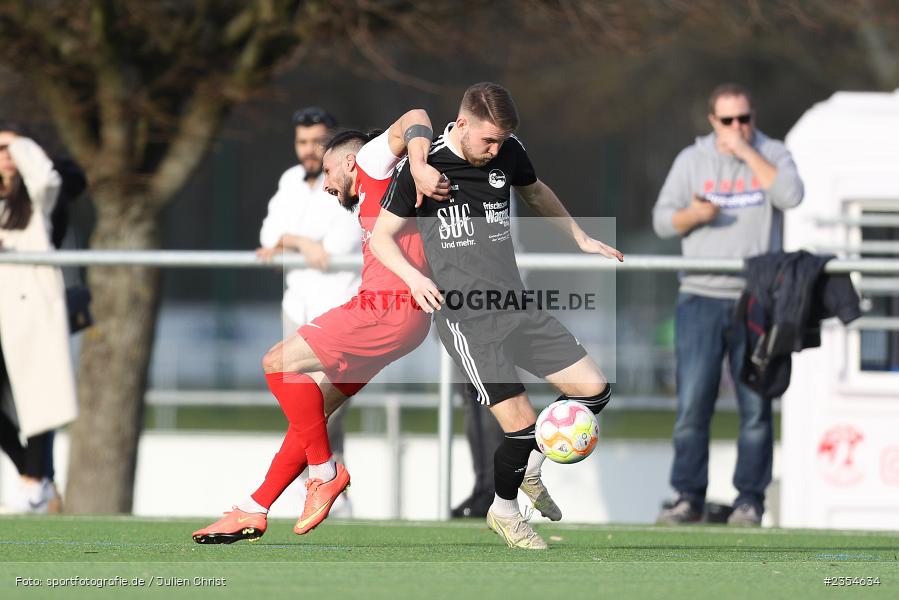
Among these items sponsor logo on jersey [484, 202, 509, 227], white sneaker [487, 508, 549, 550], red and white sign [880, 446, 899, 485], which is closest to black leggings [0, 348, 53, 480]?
white sneaker [487, 508, 549, 550]

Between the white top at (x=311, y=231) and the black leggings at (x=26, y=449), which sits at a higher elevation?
the white top at (x=311, y=231)

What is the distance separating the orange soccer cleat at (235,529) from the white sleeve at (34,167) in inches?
109

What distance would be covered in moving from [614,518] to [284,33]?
367cm

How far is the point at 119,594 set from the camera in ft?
14.6

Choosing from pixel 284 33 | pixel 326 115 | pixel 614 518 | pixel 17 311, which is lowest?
pixel 614 518

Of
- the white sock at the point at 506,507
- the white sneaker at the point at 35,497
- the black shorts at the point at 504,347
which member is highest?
the black shorts at the point at 504,347

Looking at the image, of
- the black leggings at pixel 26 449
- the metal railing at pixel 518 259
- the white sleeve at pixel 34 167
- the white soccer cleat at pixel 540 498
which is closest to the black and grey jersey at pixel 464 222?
the white soccer cleat at pixel 540 498

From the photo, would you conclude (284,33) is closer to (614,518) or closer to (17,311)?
(17,311)

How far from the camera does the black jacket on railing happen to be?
7457 mm

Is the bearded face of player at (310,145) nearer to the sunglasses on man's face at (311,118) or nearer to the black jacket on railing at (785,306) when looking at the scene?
the sunglasses on man's face at (311,118)

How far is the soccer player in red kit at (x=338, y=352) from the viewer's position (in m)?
5.89

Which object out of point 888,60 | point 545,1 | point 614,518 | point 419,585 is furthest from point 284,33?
point 888,60

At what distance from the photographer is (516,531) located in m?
6.05

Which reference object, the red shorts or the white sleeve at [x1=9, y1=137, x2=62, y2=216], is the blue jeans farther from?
the white sleeve at [x1=9, y1=137, x2=62, y2=216]
